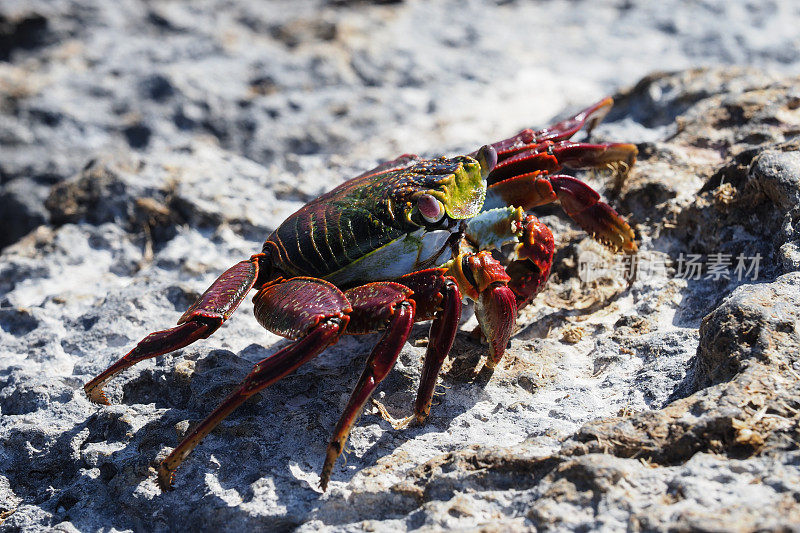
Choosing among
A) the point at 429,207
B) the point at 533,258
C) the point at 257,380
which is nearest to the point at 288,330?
the point at 257,380

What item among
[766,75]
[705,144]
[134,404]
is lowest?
[134,404]

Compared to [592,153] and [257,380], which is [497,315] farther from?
[592,153]

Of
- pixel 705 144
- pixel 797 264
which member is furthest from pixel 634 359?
pixel 705 144

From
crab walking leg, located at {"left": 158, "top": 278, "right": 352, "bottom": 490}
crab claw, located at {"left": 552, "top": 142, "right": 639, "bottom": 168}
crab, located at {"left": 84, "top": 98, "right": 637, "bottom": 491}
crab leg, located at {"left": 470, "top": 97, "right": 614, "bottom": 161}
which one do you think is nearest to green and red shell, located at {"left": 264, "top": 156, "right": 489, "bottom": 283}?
crab, located at {"left": 84, "top": 98, "right": 637, "bottom": 491}

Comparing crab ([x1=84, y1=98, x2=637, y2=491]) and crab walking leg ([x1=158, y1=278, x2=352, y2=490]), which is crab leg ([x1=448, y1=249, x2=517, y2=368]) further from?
crab walking leg ([x1=158, y1=278, x2=352, y2=490])

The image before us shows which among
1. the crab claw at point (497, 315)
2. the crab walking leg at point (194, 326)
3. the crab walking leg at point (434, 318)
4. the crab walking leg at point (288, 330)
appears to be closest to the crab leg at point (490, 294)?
the crab claw at point (497, 315)

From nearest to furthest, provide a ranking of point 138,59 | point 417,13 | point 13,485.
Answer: point 13,485 < point 138,59 < point 417,13

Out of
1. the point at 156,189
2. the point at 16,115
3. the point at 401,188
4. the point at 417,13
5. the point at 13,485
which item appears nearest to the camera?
the point at 13,485

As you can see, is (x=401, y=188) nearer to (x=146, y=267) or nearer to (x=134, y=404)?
(x=134, y=404)
